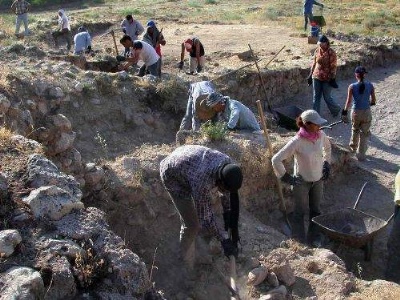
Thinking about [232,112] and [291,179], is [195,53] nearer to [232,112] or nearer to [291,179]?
[232,112]

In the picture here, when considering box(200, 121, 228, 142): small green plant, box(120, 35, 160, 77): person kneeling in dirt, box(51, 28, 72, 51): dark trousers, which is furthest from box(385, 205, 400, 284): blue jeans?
box(51, 28, 72, 51): dark trousers

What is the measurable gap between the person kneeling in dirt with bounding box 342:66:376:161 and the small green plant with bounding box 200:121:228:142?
93.3 inches

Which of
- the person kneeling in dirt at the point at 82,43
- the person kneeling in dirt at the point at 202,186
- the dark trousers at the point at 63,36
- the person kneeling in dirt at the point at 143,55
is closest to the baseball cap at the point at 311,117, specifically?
the person kneeling in dirt at the point at 202,186

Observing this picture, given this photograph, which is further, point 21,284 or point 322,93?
point 322,93

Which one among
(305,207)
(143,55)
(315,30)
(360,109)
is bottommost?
(305,207)

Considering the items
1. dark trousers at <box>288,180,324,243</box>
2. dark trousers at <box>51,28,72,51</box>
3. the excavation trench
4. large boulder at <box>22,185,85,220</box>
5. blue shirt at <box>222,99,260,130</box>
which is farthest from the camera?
dark trousers at <box>51,28,72,51</box>

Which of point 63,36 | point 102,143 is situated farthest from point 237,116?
point 63,36

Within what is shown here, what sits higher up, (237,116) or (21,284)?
(21,284)

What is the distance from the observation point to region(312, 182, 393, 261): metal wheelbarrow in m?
6.04

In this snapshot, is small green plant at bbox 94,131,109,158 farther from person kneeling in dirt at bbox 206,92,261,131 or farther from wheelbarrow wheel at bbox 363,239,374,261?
wheelbarrow wheel at bbox 363,239,374,261

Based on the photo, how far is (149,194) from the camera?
19.4ft

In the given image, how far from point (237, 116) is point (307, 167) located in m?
1.68

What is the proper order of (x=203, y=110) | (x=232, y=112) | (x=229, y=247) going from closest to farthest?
(x=229, y=247)
(x=203, y=110)
(x=232, y=112)

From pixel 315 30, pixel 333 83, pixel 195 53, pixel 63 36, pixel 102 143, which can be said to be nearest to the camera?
pixel 102 143
